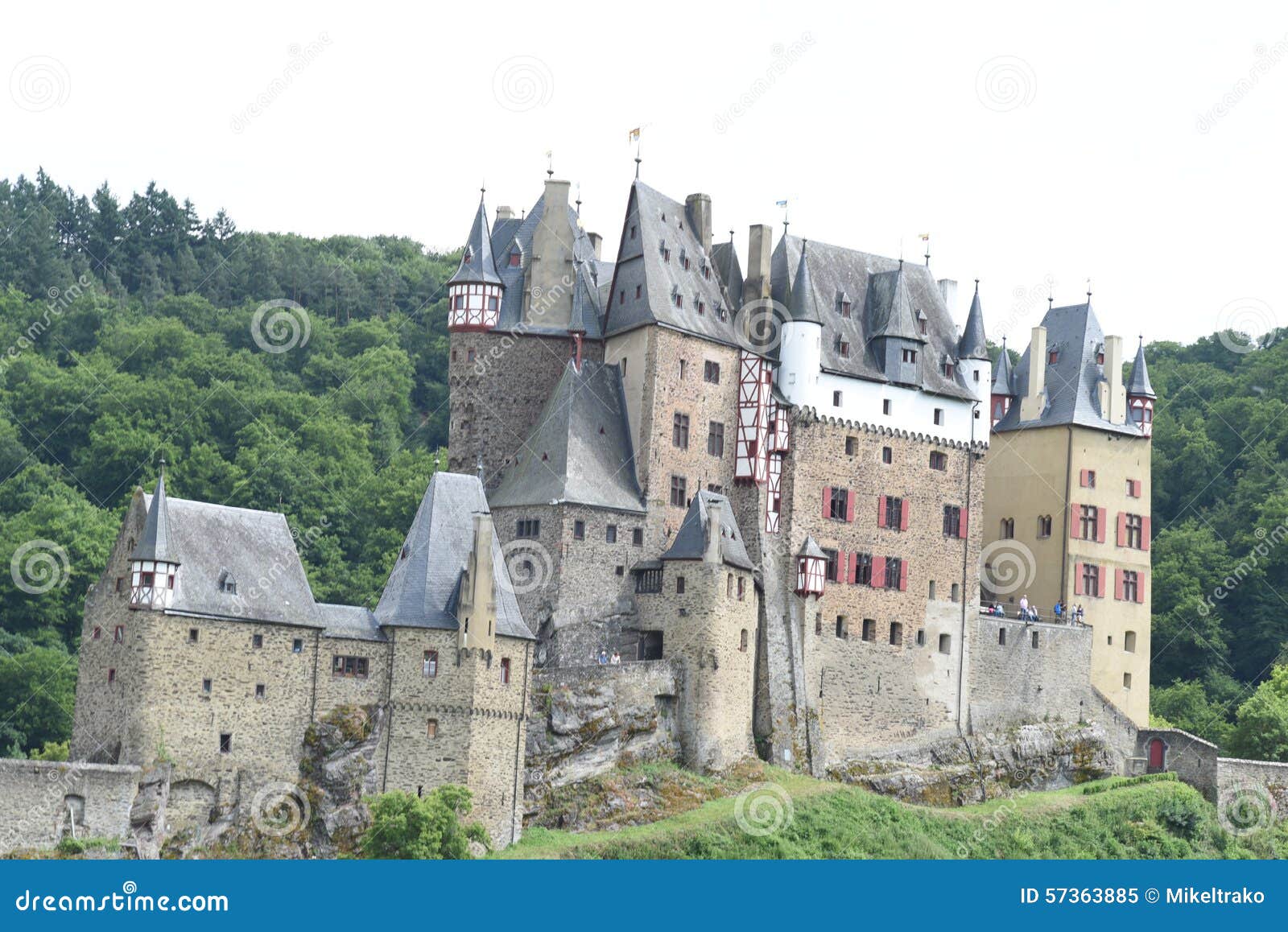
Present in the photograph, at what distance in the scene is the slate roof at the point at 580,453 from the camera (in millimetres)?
68250

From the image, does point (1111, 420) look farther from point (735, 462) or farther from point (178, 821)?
point (178, 821)

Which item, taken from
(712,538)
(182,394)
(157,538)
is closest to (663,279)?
(712,538)

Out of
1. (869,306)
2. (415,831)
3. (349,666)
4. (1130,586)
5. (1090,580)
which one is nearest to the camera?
(415,831)

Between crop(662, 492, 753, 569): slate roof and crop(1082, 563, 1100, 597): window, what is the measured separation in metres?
14.8

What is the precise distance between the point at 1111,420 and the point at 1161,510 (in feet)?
79.5

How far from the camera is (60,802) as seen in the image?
56094 millimetres

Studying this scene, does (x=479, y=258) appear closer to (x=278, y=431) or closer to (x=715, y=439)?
(x=715, y=439)

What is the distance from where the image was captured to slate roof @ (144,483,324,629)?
6006 centimetres

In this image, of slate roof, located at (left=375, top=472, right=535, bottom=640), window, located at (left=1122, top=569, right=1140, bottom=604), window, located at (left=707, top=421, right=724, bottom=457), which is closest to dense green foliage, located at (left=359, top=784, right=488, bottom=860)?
slate roof, located at (left=375, top=472, right=535, bottom=640)

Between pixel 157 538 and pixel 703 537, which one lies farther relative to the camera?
pixel 703 537

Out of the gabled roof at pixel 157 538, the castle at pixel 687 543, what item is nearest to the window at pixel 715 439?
the castle at pixel 687 543

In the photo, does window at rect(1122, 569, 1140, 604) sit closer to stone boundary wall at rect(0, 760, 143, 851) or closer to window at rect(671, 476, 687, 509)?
window at rect(671, 476, 687, 509)

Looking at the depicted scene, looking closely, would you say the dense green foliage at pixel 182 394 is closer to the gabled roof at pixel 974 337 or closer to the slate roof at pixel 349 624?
the slate roof at pixel 349 624

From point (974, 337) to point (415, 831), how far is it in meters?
28.7
